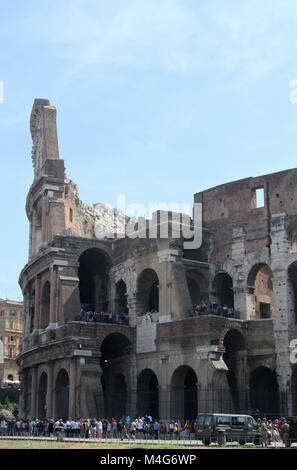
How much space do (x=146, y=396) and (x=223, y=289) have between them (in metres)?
7.21

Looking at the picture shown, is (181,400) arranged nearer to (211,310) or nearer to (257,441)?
(211,310)

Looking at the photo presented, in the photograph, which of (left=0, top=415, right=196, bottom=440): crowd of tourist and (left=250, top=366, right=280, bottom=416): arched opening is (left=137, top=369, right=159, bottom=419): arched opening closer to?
(left=0, top=415, right=196, bottom=440): crowd of tourist

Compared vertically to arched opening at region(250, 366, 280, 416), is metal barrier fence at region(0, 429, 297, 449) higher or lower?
lower

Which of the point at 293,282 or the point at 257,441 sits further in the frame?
the point at 293,282

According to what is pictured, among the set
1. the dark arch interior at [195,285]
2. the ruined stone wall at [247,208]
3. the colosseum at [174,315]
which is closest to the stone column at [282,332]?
the colosseum at [174,315]

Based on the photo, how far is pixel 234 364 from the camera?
123 ft

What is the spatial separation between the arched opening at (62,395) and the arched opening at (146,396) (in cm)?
382

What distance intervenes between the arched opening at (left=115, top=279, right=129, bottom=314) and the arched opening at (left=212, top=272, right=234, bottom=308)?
6.09 meters

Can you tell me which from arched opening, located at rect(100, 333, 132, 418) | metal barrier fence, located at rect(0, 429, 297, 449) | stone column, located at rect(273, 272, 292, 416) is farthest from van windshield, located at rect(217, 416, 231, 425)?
arched opening, located at rect(100, 333, 132, 418)

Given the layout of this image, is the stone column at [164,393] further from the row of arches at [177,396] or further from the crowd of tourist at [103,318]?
the crowd of tourist at [103,318]

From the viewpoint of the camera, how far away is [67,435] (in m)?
34.3

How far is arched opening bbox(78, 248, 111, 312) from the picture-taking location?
1790 inches

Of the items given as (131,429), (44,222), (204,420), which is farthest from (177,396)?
(44,222)
